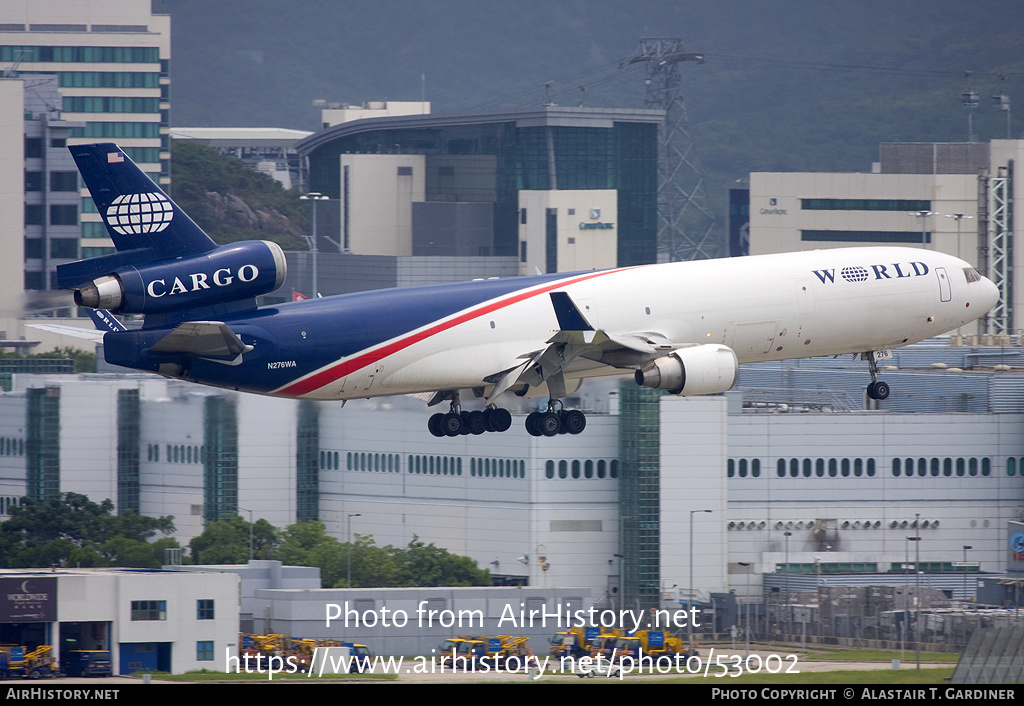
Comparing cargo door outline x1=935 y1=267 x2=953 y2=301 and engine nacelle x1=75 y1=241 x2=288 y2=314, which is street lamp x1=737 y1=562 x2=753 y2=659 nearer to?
cargo door outline x1=935 y1=267 x2=953 y2=301

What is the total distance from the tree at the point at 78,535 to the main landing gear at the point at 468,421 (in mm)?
48466

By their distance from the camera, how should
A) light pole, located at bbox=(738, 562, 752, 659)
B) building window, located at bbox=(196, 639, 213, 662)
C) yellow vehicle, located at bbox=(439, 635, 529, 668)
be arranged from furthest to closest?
light pole, located at bbox=(738, 562, 752, 659) < building window, located at bbox=(196, 639, 213, 662) < yellow vehicle, located at bbox=(439, 635, 529, 668)

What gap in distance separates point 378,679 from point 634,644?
14922mm

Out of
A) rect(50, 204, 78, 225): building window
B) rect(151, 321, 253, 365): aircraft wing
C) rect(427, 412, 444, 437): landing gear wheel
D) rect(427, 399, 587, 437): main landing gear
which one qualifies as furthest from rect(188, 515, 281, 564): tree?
rect(50, 204, 78, 225): building window

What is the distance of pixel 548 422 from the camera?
5778 centimetres

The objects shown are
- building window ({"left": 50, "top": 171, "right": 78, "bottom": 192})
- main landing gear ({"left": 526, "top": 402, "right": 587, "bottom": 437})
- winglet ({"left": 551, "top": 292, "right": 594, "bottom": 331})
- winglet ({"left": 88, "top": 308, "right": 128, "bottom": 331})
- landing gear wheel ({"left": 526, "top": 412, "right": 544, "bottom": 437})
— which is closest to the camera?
winglet ({"left": 551, "top": 292, "right": 594, "bottom": 331})

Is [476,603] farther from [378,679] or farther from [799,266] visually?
[799,266]

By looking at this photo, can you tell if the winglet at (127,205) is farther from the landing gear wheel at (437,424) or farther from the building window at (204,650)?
the building window at (204,650)

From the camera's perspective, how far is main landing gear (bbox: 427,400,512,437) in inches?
2308

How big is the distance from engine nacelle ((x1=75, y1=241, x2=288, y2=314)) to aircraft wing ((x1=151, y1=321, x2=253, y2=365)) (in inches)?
36.2

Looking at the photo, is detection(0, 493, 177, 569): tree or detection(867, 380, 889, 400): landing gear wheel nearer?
detection(867, 380, 889, 400): landing gear wheel

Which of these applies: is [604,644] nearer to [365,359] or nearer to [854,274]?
[854,274]

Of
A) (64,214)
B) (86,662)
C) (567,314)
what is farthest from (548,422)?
(64,214)

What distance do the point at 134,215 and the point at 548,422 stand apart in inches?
624
